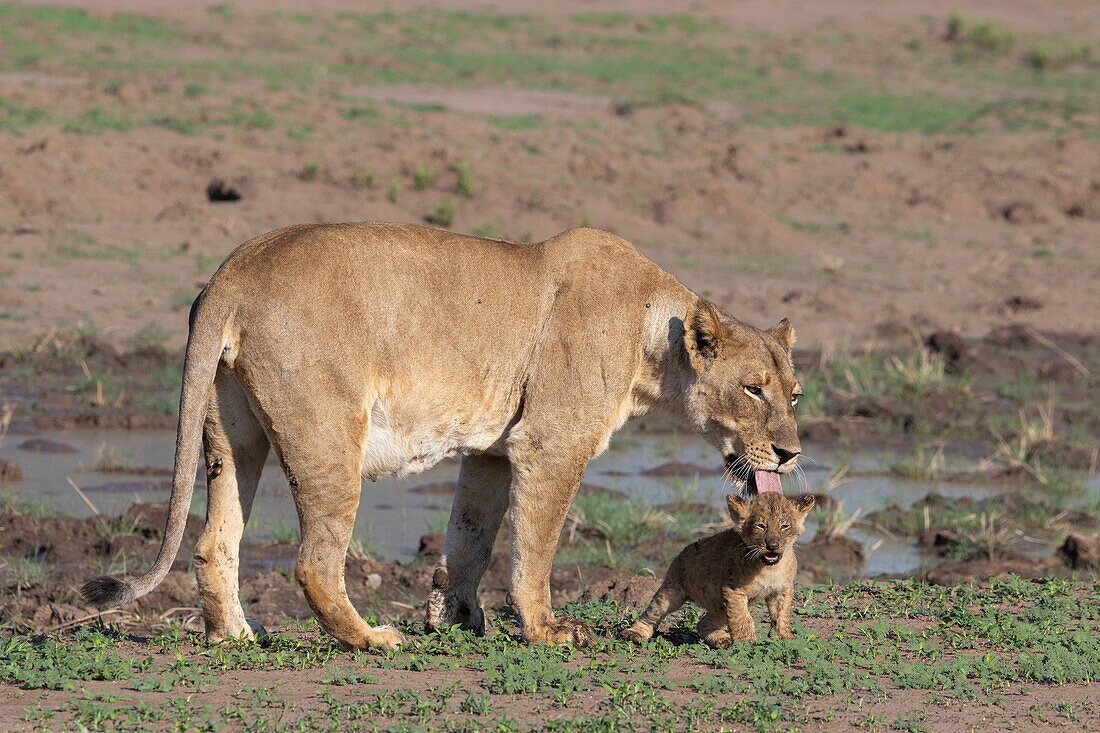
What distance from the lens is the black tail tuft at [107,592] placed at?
17.7 ft

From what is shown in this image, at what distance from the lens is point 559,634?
6074 mm

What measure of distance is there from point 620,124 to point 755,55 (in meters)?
13.1

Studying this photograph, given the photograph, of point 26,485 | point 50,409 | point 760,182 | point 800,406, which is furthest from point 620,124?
point 26,485

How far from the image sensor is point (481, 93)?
29.5 metres

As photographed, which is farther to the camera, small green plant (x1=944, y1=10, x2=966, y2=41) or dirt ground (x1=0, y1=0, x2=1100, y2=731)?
small green plant (x1=944, y1=10, x2=966, y2=41)

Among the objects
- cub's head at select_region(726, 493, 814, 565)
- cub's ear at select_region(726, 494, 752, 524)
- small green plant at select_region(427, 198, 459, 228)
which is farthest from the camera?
small green plant at select_region(427, 198, 459, 228)

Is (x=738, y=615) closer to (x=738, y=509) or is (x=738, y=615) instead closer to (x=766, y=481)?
(x=738, y=509)

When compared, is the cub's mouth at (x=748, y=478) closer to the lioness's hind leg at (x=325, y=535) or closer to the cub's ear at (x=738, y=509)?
the cub's ear at (x=738, y=509)

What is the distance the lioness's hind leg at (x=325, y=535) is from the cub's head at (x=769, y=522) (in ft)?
5.03

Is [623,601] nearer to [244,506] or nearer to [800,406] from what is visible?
[244,506]

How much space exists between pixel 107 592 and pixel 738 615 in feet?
8.06

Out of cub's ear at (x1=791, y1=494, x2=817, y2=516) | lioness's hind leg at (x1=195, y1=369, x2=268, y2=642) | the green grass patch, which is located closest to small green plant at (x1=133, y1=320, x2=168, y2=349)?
the green grass patch

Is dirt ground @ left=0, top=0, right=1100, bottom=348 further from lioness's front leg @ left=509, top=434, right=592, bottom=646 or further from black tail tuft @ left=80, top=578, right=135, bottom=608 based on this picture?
lioness's front leg @ left=509, top=434, right=592, bottom=646

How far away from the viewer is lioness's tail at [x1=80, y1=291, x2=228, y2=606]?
5445 millimetres
